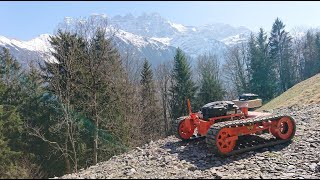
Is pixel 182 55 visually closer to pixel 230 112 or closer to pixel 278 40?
pixel 278 40

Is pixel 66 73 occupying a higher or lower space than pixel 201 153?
higher

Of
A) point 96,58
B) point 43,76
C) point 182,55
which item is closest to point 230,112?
point 96,58

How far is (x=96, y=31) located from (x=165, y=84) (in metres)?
32.1

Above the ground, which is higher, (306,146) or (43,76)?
(43,76)

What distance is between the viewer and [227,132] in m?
11.8

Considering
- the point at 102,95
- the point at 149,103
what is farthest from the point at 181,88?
the point at 102,95

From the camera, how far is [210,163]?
427 inches

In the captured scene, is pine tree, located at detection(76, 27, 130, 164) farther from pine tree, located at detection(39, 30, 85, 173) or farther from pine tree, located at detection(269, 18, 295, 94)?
pine tree, located at detection(269, 18, 295, 94)

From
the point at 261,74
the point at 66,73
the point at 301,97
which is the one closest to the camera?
the point at 66,73

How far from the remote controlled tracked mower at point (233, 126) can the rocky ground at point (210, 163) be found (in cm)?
36

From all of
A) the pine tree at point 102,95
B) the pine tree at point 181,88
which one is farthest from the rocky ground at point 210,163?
the pine tree at point 181,88

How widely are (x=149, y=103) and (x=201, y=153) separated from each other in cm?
3313

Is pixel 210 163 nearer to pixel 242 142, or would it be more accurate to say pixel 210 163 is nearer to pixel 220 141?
pixel 220 141

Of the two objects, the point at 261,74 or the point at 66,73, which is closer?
the point at 66,73
